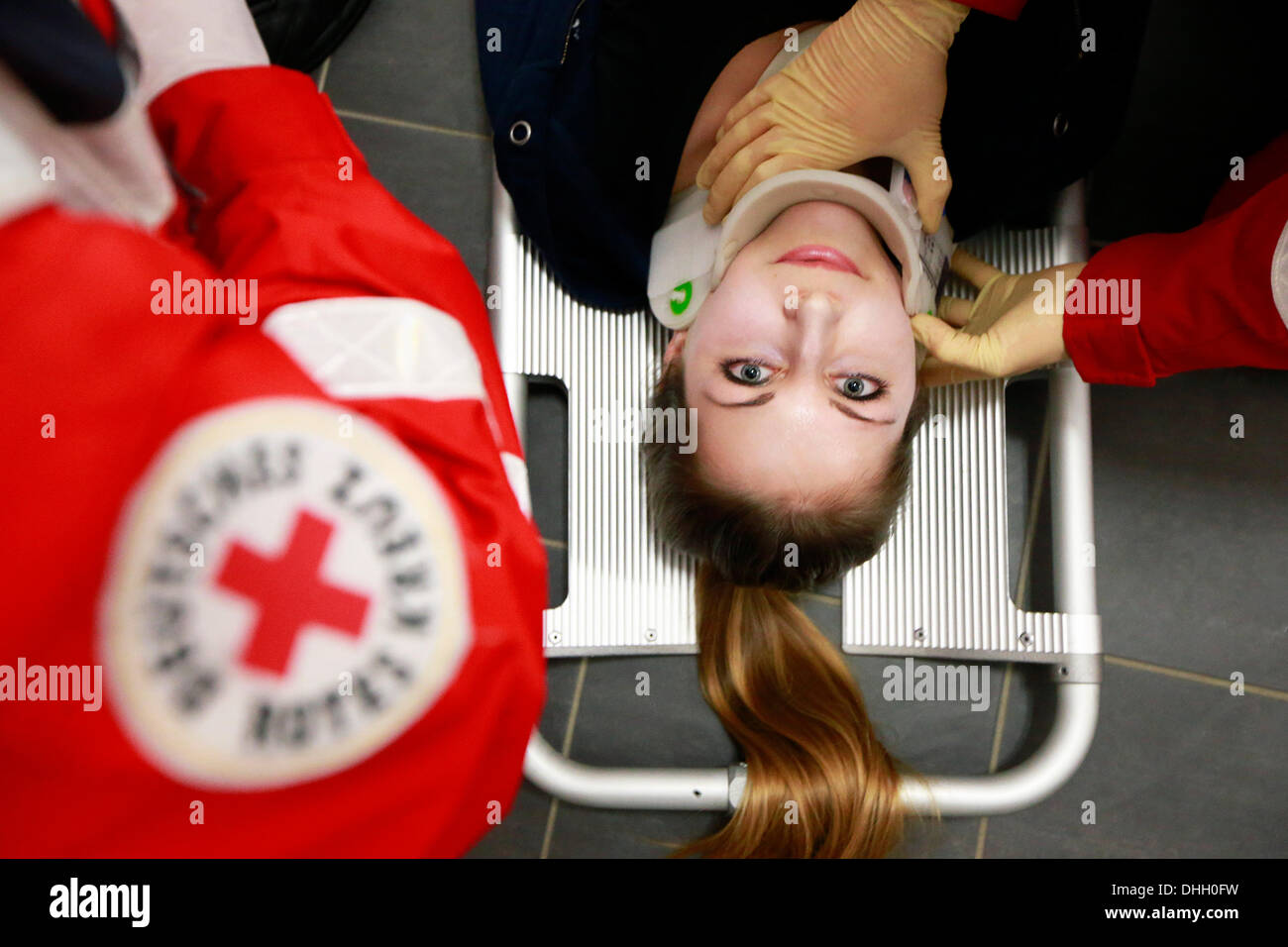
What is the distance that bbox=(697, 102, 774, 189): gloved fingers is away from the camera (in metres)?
0.76

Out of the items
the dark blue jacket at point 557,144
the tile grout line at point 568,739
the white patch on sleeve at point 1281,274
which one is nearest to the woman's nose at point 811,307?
the dark blue jacket at point 557,144

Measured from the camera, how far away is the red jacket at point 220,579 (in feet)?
1.18

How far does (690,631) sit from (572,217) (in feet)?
1.49

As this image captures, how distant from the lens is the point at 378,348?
1.48ft

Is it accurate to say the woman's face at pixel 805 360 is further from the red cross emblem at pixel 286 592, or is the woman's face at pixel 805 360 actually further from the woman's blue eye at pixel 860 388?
the red cross emblem at pixel 286 592

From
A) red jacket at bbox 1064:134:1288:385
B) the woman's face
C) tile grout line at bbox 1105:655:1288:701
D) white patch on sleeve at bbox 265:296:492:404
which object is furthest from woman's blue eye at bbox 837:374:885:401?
tile grout line at bbox 1105:655:1288:701

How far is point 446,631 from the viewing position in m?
0.40

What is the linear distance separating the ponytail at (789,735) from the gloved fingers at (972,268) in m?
0.40

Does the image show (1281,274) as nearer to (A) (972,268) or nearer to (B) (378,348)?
(A) (972,268)

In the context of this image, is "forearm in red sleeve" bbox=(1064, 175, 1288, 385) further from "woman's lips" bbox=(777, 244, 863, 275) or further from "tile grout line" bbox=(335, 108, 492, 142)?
"tile grout line" bbox=(335, 108, 492, 142)
